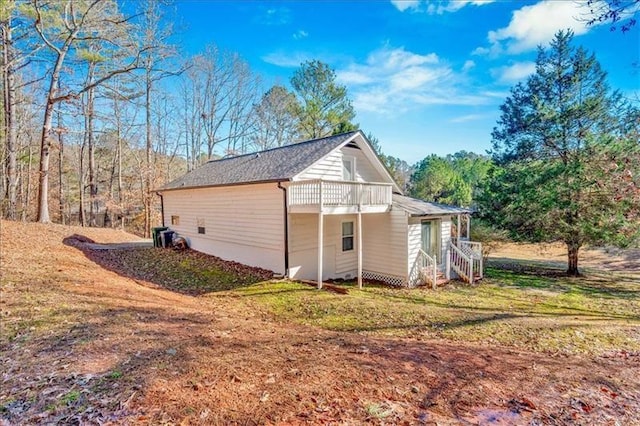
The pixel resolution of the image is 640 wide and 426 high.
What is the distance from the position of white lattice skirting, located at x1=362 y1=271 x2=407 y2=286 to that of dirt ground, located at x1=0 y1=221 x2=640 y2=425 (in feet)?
20.1

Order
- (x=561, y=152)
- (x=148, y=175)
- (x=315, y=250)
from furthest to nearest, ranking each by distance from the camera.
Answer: (x=148, y=175) → (x=561, y=152) → (x=315, y=250)

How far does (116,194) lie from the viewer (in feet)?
96.2

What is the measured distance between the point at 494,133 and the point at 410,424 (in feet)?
62.3

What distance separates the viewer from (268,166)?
43.7ft

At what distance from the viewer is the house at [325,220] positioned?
37.1ft

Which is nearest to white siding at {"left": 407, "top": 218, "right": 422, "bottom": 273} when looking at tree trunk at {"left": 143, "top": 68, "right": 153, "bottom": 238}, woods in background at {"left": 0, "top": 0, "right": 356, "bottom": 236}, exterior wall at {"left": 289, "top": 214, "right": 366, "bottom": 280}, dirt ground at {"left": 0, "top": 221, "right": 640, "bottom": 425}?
exterior wall at {"left": 289, "top": 214, "right": 366, "bottom": 280}

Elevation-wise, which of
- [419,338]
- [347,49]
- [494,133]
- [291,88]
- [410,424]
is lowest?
[419,338]

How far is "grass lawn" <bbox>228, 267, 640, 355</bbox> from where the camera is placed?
22.8 feet

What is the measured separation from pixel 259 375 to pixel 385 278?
382 inches

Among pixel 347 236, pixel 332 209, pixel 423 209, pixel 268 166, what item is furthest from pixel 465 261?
pixel 268 166

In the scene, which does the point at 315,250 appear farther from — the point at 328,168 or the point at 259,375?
the point at 259,375

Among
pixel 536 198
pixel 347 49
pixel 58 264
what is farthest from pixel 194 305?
pixel 536 198

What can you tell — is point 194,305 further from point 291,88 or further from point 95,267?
point 291,88

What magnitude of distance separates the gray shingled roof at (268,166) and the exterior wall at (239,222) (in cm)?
36
